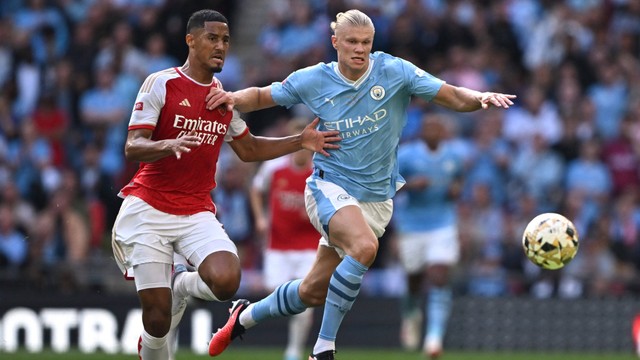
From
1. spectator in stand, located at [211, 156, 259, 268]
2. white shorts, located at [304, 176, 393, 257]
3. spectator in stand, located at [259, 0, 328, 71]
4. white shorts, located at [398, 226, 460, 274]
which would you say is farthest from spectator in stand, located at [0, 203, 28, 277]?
white shorts, located at [304, 176, 393, 257]

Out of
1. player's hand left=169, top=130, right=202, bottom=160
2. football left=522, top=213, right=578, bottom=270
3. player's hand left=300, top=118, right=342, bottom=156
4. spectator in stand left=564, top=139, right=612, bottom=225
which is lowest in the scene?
spectator in stand left=564, top=139, right=612, bottom=225

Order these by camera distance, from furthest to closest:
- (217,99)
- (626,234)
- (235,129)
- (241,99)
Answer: (626,234) → (235,129) → (241,99) → (217,99)

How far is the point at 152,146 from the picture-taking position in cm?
989

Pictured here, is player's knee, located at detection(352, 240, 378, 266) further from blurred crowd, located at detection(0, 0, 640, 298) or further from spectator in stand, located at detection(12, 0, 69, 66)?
spectator in stand, located at detection(12, 0, 69, 66)

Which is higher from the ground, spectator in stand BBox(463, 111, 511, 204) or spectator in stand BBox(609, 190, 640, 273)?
spectator in stand BBox(463, 111, 511, 204)

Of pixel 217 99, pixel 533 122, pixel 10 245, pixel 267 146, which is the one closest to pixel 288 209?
pixel 267 146

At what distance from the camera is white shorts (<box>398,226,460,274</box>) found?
16.0 metres

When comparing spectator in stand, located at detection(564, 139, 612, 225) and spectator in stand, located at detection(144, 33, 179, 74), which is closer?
spectator in stand, located at detection(564, 139, 612, 225)

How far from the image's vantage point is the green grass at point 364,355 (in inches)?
594

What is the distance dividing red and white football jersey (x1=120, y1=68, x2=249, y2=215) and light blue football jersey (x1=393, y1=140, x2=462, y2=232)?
581 cm

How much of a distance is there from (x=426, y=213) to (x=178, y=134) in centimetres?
649

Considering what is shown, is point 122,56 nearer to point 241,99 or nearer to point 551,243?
point 241,99

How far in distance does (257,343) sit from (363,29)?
7.60 meters

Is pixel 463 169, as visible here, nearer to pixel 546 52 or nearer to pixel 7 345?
pixel 546 52
